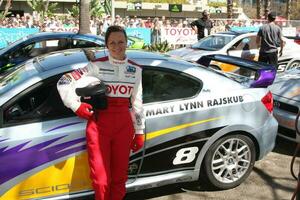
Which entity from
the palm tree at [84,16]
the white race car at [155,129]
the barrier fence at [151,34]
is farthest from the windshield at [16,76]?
the barrier fence at [151,34]

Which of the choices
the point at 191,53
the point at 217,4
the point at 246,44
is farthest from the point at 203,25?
the point at 217,4

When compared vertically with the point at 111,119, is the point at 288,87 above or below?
below

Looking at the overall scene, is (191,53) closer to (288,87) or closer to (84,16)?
(84,16)

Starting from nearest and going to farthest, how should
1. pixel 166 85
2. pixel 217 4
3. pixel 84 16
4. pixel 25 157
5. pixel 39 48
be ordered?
pixel 25 157, pixel 166 85, pixel 39 48, pixel 84 16, pixel 217 4

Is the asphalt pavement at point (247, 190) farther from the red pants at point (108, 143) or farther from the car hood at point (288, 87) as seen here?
Answer: the car hood at point (288, 87)

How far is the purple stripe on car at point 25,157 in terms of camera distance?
335 cm

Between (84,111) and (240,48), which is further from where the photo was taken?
(240,48)

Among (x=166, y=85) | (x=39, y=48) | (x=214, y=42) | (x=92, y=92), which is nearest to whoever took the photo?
(x=92, y=92)

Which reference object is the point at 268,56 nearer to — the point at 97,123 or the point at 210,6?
the point at 97,123

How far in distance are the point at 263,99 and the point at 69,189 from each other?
2.18 m

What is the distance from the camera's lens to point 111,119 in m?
3.38

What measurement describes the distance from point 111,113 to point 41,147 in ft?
2.04

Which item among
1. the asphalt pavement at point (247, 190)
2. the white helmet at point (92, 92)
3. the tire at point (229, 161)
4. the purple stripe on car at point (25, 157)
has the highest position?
the white helmet at point (92, 92)

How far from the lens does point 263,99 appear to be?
4.51m
